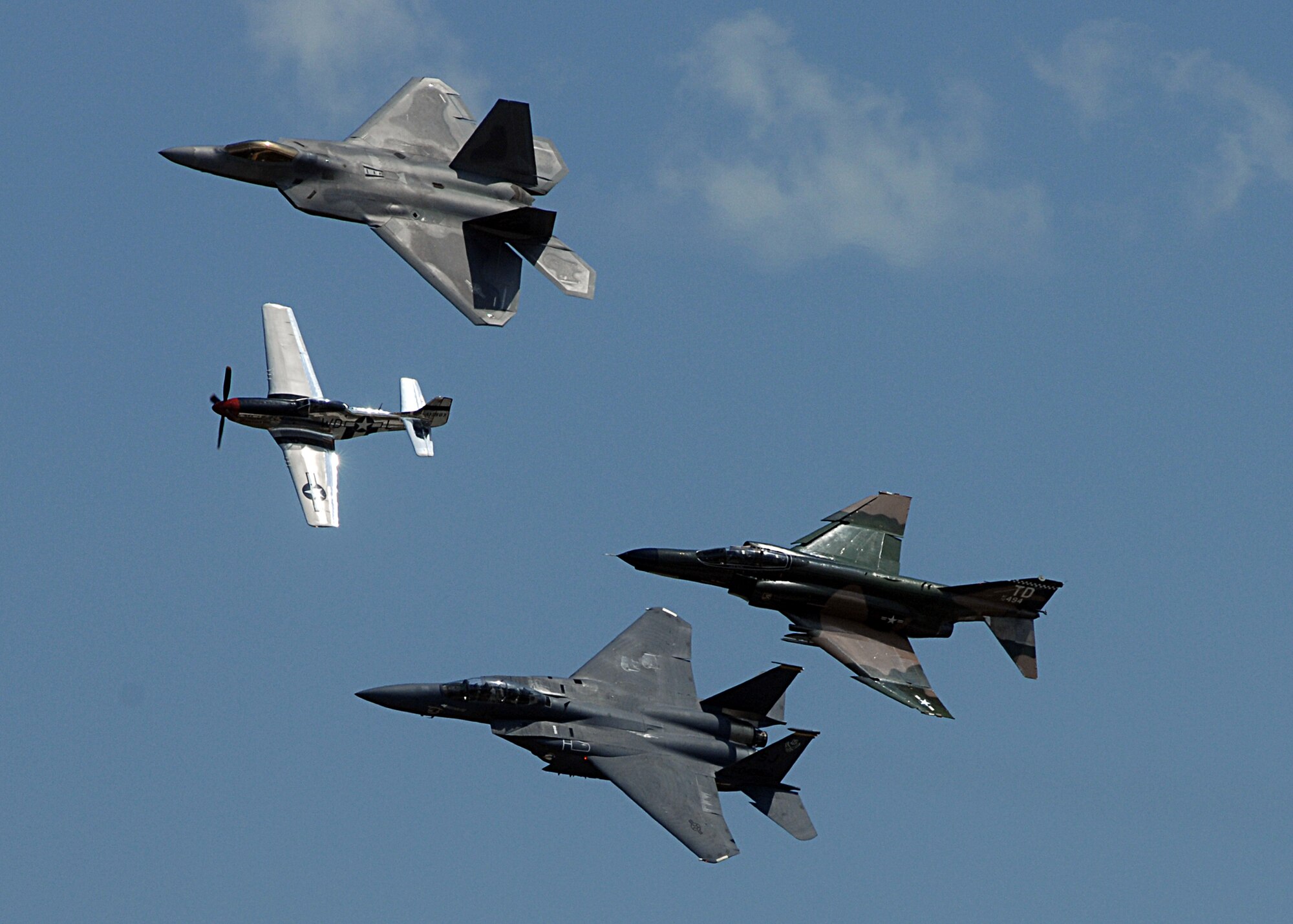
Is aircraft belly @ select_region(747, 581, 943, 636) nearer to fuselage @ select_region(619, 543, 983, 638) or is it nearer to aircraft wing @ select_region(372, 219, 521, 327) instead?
fuselage @ select_region(619, 543, 983, 638)

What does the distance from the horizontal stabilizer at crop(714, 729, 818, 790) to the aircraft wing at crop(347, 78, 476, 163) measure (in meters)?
20.9

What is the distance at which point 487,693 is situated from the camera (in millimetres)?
55500

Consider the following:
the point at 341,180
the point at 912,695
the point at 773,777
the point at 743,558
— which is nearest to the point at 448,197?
the point at 341,180

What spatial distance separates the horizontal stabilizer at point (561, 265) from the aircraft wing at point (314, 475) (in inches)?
424

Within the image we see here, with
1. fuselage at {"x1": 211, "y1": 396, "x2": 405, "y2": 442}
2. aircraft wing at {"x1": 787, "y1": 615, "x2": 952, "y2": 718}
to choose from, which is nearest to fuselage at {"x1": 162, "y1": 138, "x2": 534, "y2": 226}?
fuselage at {"x1": 211, "y1": 396, "x2": 405, "y2": 442}

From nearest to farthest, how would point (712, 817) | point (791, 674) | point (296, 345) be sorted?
point (712, 817)
point (791, 674)
point (296, 345)

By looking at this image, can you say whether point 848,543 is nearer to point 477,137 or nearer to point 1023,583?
point 1023,583

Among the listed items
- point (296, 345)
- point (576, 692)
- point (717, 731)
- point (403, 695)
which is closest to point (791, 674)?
point (717, 731)

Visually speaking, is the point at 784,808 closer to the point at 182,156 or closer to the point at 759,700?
the point at 759,700

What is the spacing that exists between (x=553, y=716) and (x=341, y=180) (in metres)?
17.5

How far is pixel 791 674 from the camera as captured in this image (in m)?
59.9

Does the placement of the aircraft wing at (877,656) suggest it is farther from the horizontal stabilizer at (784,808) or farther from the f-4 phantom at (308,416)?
the f-4 phantom at (308,416)

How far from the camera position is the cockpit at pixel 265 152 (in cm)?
5684

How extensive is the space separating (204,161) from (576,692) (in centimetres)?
1970
